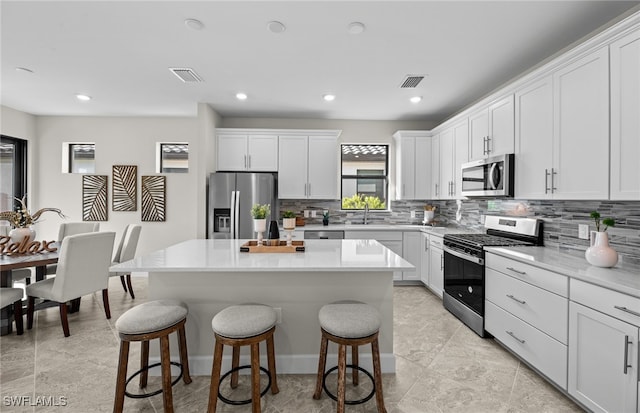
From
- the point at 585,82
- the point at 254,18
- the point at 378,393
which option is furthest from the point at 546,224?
the point at 254,18

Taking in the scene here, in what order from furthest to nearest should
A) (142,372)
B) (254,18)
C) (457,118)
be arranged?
(457,118) → (254,18) → (142,372)

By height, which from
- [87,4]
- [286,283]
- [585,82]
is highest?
[87,4]

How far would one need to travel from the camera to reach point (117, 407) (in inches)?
68.5

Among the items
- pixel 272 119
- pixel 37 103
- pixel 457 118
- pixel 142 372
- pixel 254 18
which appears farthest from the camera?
pixel 272 119

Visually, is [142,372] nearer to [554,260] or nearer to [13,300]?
[13,300]

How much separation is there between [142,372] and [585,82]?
144 inches

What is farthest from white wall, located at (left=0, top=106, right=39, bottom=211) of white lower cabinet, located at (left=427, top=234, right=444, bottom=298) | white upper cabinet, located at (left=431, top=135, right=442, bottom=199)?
white upper cabinet, located at (left=431, top=135, right=442, bottom=199)

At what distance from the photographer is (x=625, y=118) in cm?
188

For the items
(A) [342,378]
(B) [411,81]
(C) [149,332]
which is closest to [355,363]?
(A) [342,378]

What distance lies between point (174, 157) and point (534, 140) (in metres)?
5.24

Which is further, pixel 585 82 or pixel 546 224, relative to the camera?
pixel 546 224

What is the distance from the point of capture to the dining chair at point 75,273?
111 inches

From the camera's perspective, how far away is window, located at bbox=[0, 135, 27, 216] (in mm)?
4742

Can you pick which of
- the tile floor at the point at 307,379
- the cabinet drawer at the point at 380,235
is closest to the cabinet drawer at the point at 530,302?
the tile floor at the point at 307,379
